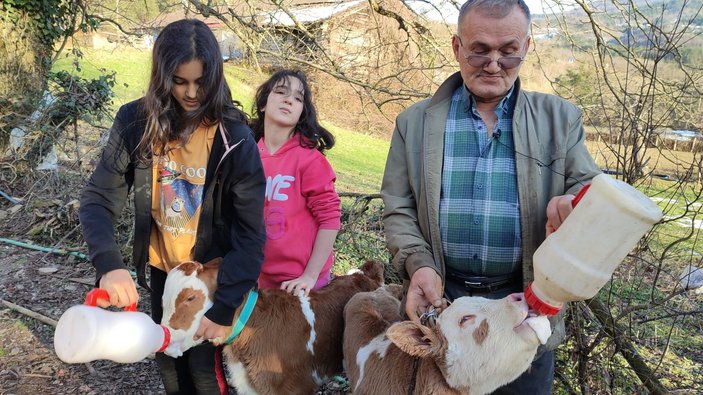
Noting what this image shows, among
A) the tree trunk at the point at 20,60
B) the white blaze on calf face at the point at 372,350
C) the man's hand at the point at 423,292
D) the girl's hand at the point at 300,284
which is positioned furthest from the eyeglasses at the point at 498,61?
the tree trunk at the point at 20,60

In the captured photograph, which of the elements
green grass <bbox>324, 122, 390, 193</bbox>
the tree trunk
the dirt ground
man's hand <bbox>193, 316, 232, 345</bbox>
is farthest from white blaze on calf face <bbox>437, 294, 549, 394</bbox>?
the tree trunk

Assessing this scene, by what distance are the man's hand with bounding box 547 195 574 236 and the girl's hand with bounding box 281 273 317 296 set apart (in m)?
1.56

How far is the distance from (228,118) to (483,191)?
1281mm

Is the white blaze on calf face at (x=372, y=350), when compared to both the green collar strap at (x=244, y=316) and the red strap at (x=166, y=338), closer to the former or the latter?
the green collar strap at (x=244, y=316)

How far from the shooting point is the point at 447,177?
2422 mm

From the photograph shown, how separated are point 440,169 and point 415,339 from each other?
0.74 m

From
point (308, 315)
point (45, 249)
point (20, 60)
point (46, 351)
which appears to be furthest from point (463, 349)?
point (20, 60)

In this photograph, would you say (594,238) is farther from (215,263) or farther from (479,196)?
(215,263)

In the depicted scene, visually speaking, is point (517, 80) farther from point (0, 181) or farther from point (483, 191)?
point (0, 181)

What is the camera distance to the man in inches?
89.0

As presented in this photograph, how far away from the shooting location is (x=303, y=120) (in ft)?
11.9

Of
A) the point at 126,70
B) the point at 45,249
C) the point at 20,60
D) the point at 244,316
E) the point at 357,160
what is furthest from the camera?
the point at 126,70

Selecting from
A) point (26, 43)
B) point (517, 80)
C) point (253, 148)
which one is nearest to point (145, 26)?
point (26, 43)

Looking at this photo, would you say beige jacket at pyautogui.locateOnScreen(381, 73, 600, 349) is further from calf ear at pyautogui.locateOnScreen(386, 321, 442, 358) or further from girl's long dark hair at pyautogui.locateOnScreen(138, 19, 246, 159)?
girl's long dark hair at pyautogui.locateOnScreen(138, 19, 246, 159)
